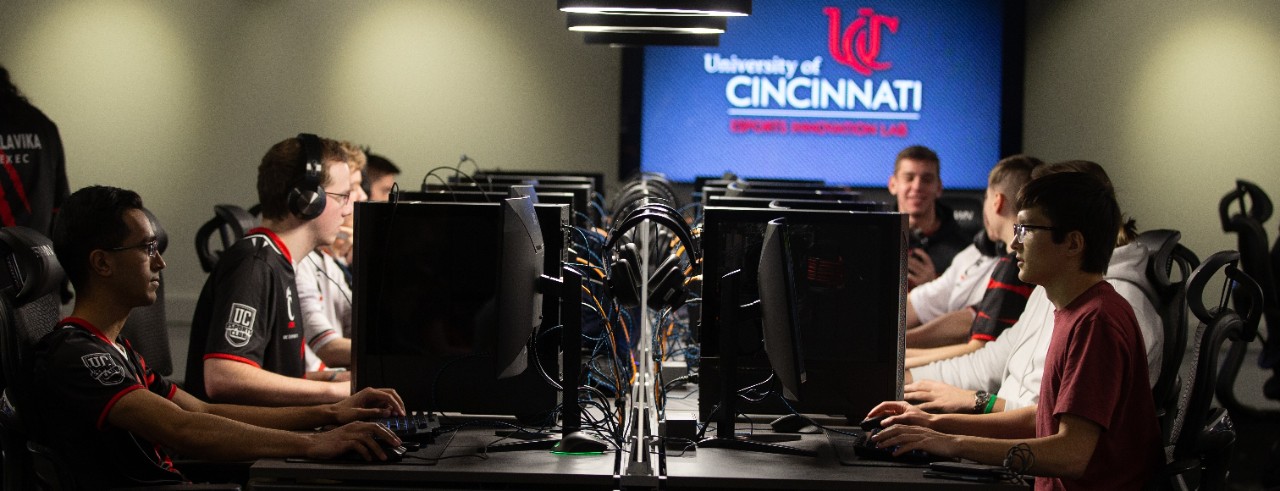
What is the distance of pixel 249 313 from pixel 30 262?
0.62 metres

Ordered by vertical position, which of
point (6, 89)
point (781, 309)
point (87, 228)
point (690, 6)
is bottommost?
point (781, 309)

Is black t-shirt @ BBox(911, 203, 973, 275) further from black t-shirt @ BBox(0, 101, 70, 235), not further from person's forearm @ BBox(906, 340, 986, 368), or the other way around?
black t-shirt @ BBox(0, 101, 70, 235)

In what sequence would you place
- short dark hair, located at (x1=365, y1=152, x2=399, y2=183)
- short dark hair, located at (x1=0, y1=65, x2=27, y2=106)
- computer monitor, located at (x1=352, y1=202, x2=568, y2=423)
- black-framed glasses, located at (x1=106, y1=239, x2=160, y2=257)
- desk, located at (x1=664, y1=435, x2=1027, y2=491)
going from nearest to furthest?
1. desk, located at (x1=664, y1=435, x2=1027, y2=491)
2. black-framed glasses, located at (x1=106, y1=239, x2=160, y2=257)
3. computer monitor, located at (x1=352, y1=202, x2=568, y2=423)
4. short dark hair, located at (x1=0, y1=65, x2=27, y2=106)
5. short dark hair, located at (x1=365, y1=152, x2=399, y2=183)

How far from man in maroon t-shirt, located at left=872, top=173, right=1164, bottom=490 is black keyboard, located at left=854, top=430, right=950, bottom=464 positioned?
0.02 metres

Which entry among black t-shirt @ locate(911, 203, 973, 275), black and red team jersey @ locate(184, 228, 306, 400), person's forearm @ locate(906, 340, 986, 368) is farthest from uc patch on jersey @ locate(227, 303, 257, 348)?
black t-shirt @ locate(911, 203, 973, 275)

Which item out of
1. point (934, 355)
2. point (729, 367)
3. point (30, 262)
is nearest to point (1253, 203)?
point (934, 355)

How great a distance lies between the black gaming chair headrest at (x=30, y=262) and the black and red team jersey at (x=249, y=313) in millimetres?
506

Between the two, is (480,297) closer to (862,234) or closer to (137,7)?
(862,234)

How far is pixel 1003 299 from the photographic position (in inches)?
134

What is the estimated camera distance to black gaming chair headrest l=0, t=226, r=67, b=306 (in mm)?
2180

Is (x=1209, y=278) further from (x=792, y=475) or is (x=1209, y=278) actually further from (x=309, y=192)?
(x=309, y=192)

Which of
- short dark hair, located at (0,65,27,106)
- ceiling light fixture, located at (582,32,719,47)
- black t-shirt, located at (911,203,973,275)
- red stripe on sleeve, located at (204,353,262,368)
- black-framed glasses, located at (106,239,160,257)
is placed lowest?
red stripe on sleeve, located at (204,353,262,368)

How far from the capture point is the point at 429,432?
232 cm

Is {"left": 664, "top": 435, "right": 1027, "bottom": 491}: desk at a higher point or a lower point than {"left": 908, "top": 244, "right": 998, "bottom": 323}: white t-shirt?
lower
